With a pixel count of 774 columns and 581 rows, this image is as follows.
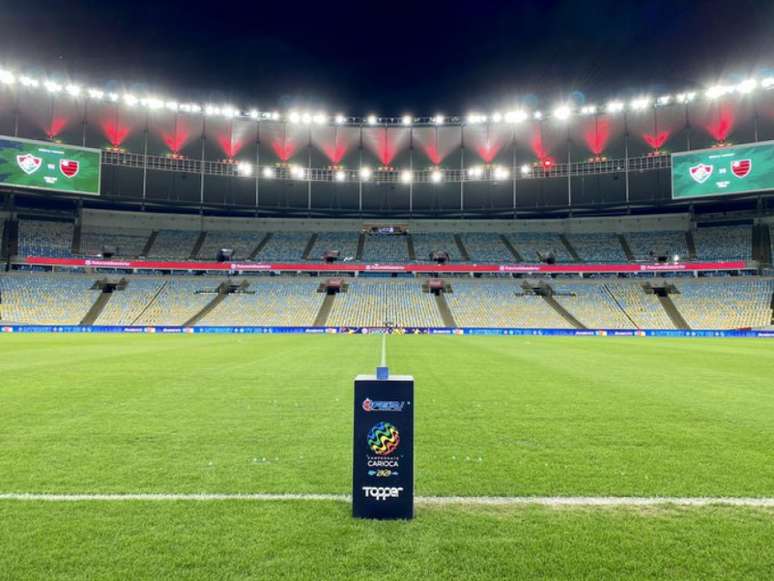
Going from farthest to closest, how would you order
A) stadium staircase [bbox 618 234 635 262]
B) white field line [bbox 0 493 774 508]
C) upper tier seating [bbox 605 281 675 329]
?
1. stadium staircase [bbox 618 234 635 262]
2. upper tier seating [bbox 605 281 675 329]
3. white field line [bbox 0 493 774 508]

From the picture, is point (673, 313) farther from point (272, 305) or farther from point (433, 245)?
point (272, 305)

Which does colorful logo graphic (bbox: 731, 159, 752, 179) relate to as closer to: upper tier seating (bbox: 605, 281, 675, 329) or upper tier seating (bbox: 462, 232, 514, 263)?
upper tier seating (bbox: 605, 281, 675, 329)

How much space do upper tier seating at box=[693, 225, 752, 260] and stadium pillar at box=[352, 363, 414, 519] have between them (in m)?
61.1

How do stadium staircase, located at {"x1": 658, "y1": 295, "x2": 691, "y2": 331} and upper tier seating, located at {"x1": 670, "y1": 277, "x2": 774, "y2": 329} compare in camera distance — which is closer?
upper tier seating, located at {"x1": 670, "y1": 277, "x2": 774, "y2": 329}

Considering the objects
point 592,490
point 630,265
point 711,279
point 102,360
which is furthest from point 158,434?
point 711,279

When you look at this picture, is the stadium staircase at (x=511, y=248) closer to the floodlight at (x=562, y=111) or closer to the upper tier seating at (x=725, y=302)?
the floodlight at (x=562, y=111)

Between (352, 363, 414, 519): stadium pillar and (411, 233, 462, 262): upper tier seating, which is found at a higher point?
(411, 233, 462, 262): upper tier seating

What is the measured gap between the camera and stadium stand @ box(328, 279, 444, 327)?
4828 centimetres

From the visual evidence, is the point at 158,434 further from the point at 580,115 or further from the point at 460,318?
the point at 580,115

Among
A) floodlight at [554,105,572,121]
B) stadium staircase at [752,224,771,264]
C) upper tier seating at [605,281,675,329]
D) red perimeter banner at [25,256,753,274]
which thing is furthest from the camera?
floodlight at [554,105,572,121]

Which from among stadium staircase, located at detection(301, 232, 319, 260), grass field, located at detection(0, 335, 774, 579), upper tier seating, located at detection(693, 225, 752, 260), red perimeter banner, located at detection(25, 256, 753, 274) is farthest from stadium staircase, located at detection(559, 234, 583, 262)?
grass field, located at detection(0, 335, 774, 579)

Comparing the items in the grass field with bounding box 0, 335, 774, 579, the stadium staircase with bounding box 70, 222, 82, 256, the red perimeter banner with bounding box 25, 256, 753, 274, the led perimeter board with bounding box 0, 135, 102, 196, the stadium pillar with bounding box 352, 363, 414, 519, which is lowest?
the grass field with bounding box 0, 335, 774, 579

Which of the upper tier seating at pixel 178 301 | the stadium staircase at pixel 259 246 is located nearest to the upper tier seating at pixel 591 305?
the stadium staircase at pixel 259 246

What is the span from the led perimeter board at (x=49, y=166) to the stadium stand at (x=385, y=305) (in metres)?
28.9
